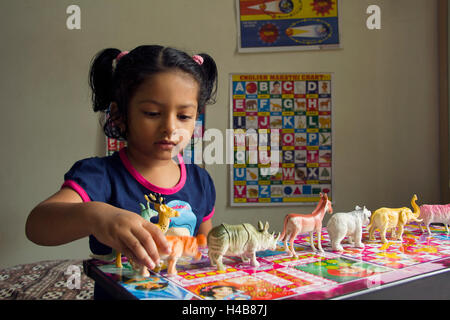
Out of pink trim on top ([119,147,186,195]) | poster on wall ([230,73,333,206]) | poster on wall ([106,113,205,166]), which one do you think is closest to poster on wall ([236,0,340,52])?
poster on wall ([230,73,333,206])

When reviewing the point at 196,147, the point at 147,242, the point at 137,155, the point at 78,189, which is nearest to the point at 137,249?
the point at 147,242

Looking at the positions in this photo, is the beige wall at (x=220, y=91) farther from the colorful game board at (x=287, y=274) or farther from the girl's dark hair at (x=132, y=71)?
the colorful game board at (x=287, y=274)

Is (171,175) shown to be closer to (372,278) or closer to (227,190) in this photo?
(372,278)

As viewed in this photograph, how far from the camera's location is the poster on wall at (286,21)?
187 cm

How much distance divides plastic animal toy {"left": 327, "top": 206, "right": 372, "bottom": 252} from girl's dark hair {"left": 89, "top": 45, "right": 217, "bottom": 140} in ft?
1.28

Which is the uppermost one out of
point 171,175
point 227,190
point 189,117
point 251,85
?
point 251,85

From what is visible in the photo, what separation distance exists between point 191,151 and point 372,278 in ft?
4.60

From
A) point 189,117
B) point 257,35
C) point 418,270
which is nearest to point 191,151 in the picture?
point 257,35

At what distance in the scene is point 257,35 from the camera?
1.88 m

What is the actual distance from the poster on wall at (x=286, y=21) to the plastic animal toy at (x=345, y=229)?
1.28 metres

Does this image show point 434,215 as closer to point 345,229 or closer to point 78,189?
point 345,229

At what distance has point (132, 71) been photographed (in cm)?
78
